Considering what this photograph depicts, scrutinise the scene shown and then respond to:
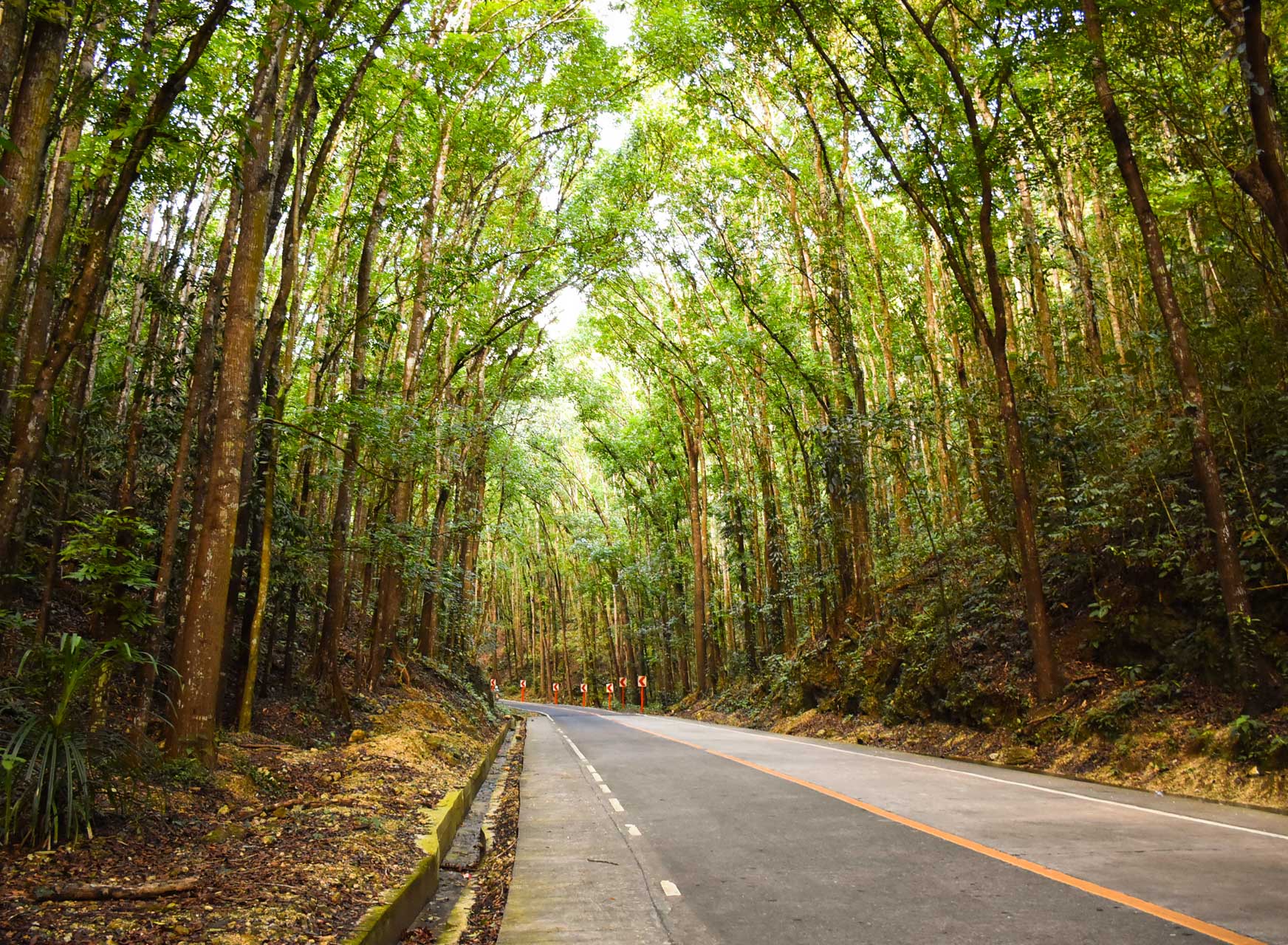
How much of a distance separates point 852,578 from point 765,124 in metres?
12.4

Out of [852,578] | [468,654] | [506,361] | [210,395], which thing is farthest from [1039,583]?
[468,654]

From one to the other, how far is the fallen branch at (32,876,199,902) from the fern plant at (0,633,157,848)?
68cm

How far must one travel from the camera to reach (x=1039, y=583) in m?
12.0

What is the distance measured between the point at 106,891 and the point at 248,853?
1.26m

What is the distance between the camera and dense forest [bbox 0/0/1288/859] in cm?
700

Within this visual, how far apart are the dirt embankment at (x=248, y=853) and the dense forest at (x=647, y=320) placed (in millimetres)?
438

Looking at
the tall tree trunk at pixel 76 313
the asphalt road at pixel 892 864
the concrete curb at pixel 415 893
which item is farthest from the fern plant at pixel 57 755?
the asphalt road at pixel 892 864

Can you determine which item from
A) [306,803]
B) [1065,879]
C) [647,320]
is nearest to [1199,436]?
[1065,879]

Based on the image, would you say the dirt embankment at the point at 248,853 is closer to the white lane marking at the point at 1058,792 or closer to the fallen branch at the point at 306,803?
the fallen branch at the point at 306,803

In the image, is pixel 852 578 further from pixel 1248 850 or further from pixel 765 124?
pixel 1248 850

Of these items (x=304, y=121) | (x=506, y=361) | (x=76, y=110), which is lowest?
(x=76, y=110)

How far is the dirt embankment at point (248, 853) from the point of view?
3.59 meters

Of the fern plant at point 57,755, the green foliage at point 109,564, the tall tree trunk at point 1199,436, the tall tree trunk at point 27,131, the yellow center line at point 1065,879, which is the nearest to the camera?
the yellow center line at point 1065,879

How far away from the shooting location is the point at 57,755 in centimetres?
449
